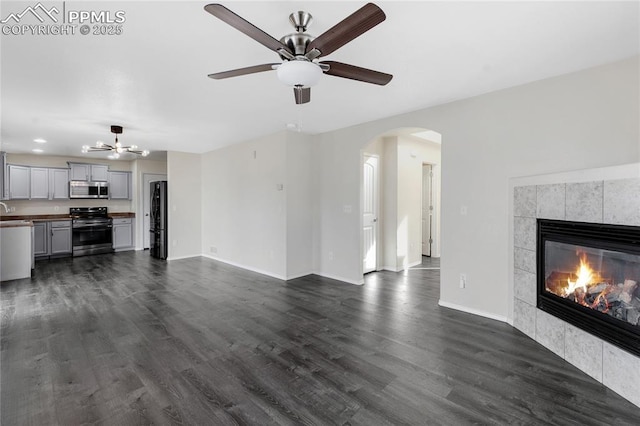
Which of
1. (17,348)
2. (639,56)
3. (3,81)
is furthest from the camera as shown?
(3,81)

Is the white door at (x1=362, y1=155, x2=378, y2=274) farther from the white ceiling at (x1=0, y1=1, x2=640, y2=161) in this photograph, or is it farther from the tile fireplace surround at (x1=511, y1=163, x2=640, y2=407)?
the tile fireplace surround at (x1=511, y1=163, x2=640, y2=407)

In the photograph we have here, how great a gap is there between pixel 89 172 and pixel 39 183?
3.20 ft

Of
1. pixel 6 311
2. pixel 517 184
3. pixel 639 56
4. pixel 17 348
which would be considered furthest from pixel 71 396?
pixel 639 56

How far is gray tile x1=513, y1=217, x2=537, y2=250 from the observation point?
287 centimetres

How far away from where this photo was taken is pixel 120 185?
309 inches

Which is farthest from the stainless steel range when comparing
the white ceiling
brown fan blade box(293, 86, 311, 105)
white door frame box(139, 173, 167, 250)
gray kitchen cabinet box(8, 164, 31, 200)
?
→ brown fan blade box(293, 86, 311, 105)

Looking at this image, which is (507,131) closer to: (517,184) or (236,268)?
(517,184)

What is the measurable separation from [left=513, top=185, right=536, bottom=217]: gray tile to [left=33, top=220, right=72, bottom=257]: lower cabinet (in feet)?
29.0

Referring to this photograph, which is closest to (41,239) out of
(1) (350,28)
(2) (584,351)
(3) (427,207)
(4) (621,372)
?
(1) (350,28)

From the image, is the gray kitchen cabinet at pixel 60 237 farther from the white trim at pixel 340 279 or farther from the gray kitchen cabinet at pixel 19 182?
the white trim at pixel 340 279

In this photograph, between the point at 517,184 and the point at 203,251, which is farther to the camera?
the point at 203,251

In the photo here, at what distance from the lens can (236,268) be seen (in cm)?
576

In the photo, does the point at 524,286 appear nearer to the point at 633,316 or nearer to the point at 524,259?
the point at 524,259

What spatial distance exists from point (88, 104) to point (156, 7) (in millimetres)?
2449
